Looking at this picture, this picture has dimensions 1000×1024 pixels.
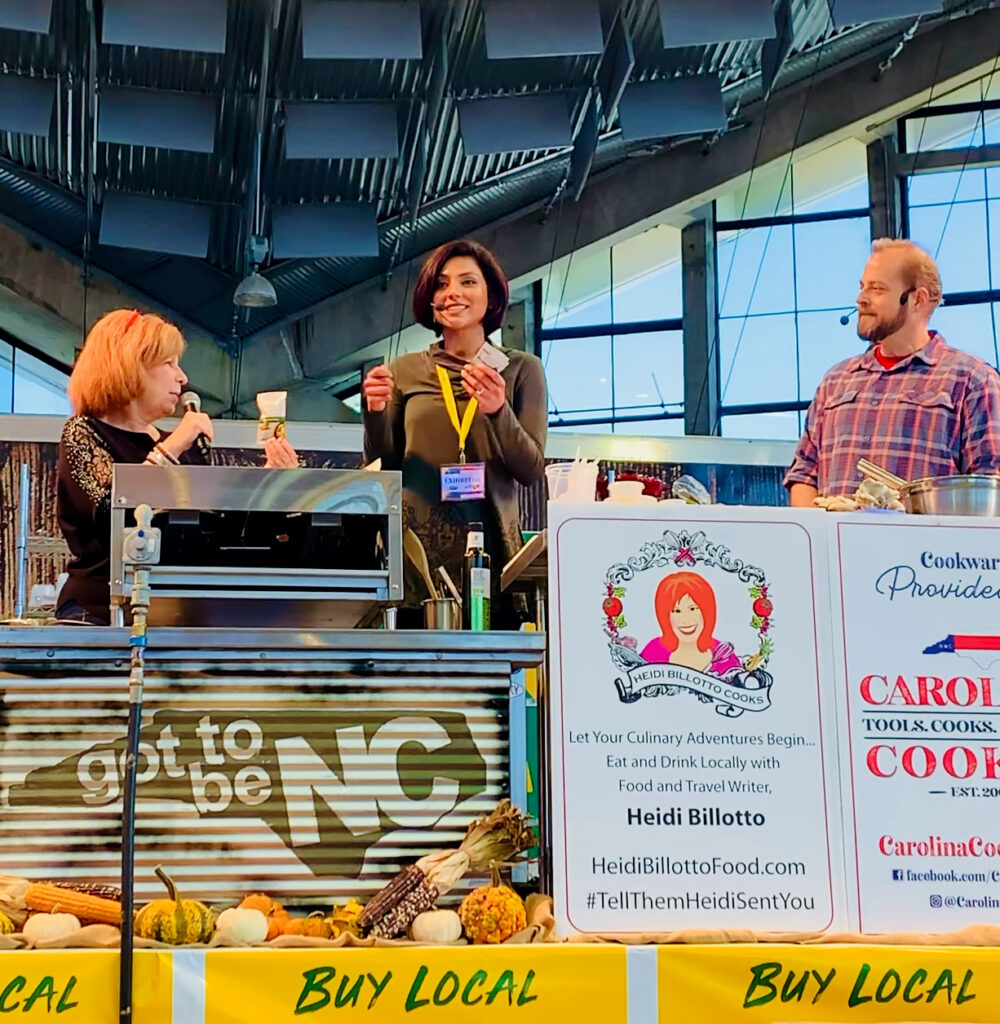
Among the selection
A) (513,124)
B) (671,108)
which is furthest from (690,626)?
(671,108)

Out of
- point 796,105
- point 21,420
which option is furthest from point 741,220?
point 21,420

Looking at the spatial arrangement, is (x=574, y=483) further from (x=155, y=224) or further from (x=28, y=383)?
(x=28, y=383)

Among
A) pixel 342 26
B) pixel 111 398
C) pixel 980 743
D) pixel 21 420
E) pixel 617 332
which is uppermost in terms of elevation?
pixel 342 26

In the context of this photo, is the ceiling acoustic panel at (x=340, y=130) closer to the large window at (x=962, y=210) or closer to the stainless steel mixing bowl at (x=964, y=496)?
the large window at (x=962, y=210)

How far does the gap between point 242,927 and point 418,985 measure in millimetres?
256

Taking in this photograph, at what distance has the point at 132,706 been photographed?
191 cm

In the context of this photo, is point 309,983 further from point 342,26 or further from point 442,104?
point 442,104

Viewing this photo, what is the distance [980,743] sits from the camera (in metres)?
2.09

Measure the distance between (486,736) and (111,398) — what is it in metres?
1.03

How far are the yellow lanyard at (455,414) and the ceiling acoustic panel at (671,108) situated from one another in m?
6.56

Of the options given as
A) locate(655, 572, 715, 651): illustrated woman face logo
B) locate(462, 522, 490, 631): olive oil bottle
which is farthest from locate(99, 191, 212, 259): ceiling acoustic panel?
locate(655, 572, 715, 651): illustrated woman face logo

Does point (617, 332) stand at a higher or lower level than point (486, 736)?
higher

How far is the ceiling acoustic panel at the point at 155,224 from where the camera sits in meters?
9.29

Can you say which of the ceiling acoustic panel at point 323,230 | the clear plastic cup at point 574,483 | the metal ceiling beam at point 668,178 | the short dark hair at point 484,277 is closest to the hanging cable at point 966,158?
the metal ceiling beam at point 668,178
